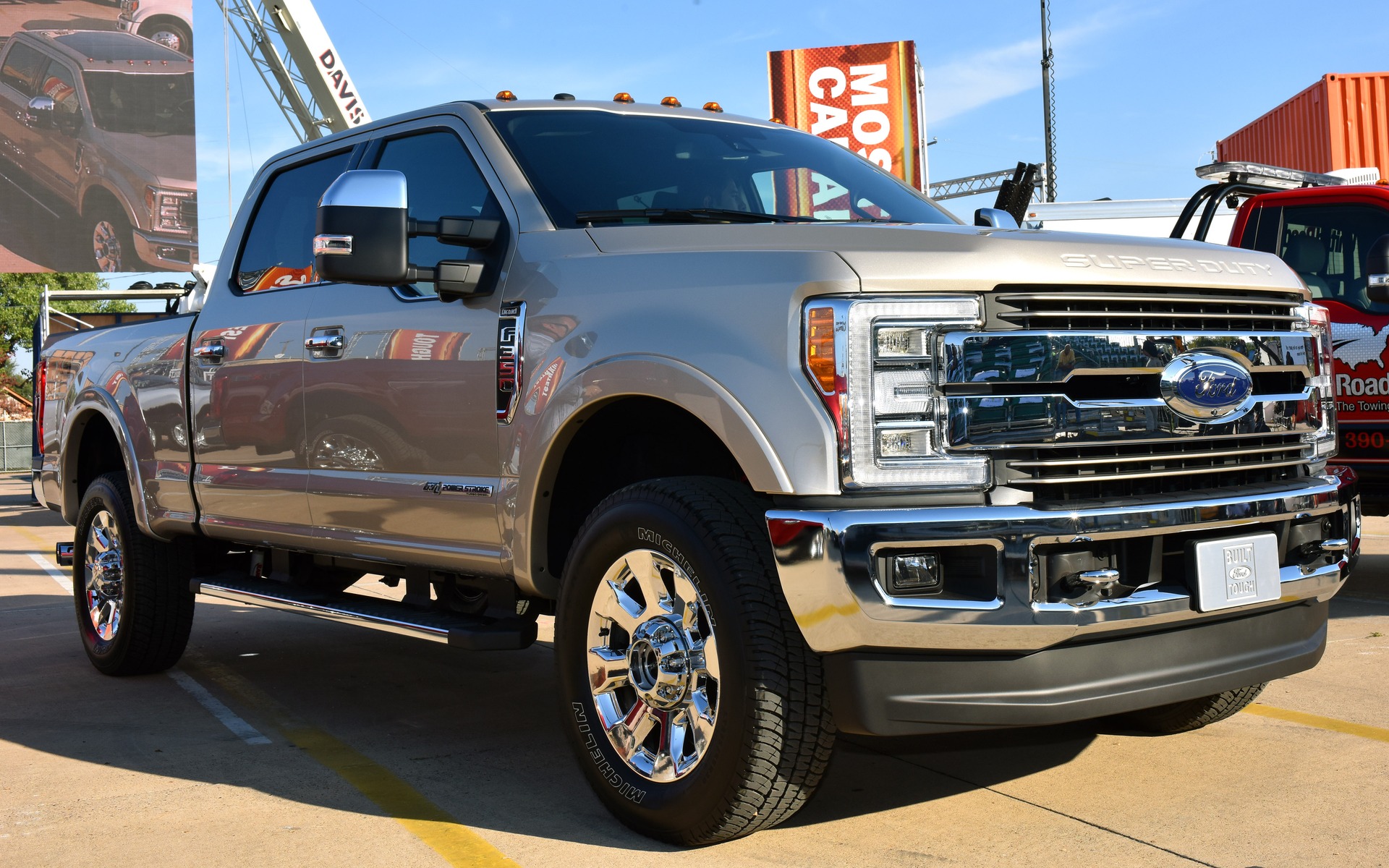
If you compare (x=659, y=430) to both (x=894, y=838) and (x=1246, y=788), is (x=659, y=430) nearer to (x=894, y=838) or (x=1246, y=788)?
(x=894, y=838)

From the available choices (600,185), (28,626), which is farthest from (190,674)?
(600,185)

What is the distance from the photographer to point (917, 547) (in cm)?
304

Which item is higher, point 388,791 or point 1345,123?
point 1345,123

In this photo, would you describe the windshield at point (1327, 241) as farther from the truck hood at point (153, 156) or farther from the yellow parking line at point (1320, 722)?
the truck hood at point (153, 156)

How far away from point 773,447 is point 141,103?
37181 mm

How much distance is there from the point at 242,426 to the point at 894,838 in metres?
2.95

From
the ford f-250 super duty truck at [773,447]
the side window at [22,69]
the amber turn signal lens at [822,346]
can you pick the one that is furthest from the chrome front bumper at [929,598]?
the side window at [22,69]

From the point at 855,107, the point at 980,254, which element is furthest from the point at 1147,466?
the point at 855,107

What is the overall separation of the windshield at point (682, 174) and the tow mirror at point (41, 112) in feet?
117

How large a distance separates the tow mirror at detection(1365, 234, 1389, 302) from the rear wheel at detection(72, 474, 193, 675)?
567cm

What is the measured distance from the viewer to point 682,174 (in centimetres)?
450

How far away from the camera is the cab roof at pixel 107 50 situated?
1428 inches

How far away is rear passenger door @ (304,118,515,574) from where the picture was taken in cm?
412

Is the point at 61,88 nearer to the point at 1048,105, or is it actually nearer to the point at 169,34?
the point at 169,34
